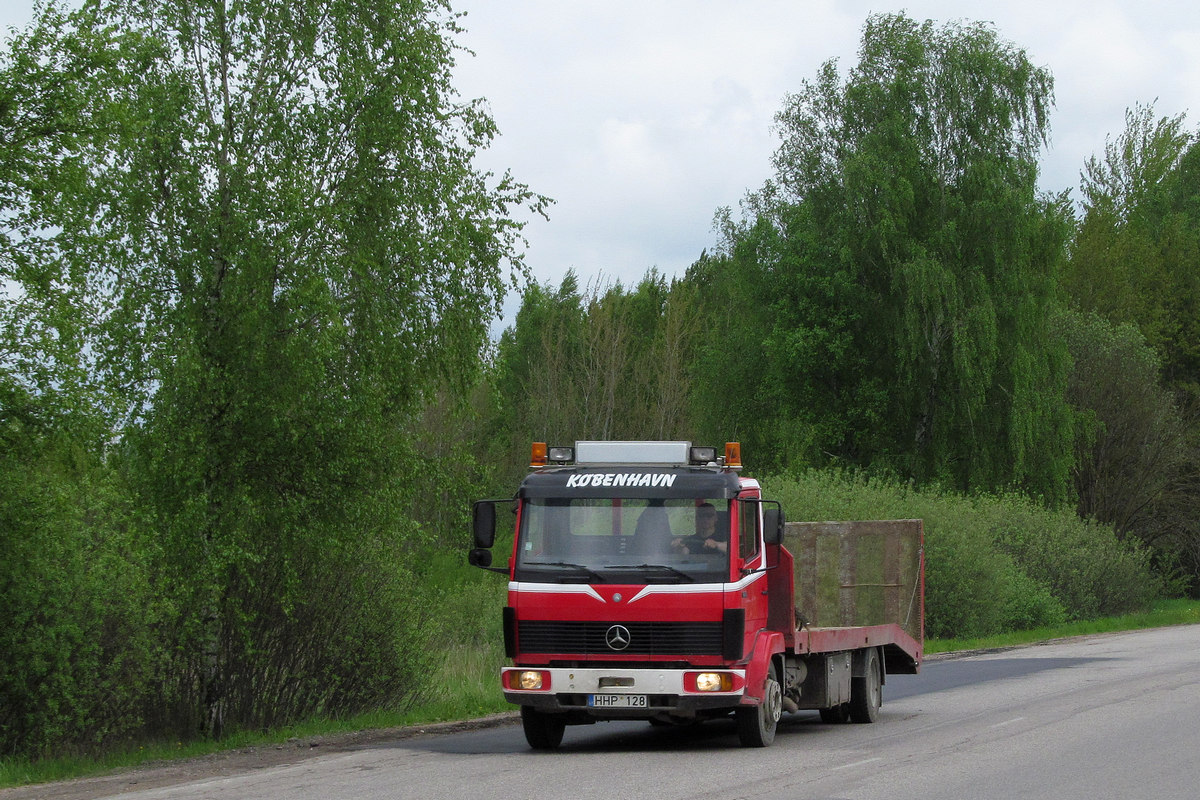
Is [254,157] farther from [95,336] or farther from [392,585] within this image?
[392,585]

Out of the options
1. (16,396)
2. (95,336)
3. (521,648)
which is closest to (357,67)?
(95,336)

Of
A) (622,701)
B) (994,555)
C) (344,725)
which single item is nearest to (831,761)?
(622,701)

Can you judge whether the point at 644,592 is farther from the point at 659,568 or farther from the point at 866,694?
the point at 866,694

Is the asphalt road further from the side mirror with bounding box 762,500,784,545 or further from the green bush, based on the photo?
the green bush

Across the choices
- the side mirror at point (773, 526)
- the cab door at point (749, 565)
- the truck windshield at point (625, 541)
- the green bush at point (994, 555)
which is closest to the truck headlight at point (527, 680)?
the truck windshield at point (625, 541)

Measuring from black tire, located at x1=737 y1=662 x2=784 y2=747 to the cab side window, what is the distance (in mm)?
1179

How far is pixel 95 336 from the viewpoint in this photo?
15797 millimetres

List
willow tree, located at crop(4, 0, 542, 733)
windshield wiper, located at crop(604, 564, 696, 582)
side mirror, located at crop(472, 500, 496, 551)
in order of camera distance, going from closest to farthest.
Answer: windshield wiper, located at crop(604, 564, 696, 582), side mirror, located at crop(472, 500, 496, 551), willow tree, located at crop(4, 0, 542, 733)

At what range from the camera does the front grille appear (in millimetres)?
12477

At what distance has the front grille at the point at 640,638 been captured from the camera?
40.9ft

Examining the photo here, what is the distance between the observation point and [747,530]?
13195 millimetres

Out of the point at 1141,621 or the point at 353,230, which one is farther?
the point at 1141,621

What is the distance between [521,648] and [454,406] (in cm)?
677

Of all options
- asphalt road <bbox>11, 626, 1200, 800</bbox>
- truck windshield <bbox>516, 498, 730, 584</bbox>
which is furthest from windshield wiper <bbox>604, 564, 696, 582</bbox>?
asphalt road <bbox>11, 626, 1200, 800</bbox>
